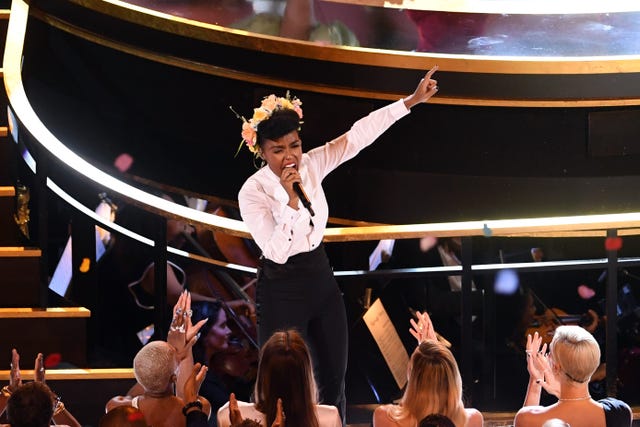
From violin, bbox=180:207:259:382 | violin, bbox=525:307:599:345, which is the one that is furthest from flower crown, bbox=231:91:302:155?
violin, bbox=525:307:599:345

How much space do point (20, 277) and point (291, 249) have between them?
1254mm

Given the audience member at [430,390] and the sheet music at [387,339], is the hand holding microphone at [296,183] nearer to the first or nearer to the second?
the audience member at [430,390]

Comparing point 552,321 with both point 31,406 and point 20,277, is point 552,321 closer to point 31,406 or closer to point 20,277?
point 20,277

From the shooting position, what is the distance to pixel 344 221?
→ 17.7 feet

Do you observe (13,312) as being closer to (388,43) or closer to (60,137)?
(60,137)

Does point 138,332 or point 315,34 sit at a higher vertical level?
point 315,34

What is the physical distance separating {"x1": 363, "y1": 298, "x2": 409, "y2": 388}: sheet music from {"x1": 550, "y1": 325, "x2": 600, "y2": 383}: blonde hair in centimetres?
94

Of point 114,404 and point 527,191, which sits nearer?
point 114,404

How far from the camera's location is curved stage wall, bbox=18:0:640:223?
16.5 feet

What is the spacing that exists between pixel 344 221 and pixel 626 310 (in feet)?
4.18

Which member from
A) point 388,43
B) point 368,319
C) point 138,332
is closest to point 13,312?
point 138,332

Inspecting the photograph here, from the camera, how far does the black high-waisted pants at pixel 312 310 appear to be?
3807 mm

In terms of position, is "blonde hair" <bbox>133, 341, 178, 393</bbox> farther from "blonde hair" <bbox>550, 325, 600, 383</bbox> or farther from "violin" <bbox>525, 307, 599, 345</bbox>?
"violin" <bbox>525, 307, 599, 345</bbox>

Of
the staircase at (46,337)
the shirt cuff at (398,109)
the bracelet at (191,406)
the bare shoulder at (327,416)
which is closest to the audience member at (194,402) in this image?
the bracelet at (191,406)
